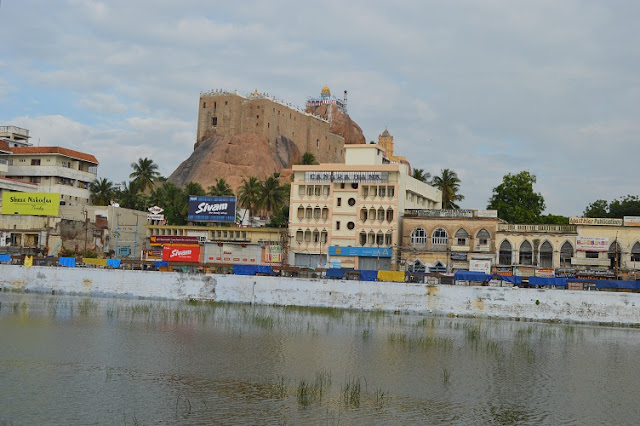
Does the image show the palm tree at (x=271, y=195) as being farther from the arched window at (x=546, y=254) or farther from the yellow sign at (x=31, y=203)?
the arched window at (x=546, y=254)

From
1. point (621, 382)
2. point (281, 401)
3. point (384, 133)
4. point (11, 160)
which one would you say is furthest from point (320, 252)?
point (384, 133)

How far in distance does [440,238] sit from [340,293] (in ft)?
70.7

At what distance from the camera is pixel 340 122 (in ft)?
572

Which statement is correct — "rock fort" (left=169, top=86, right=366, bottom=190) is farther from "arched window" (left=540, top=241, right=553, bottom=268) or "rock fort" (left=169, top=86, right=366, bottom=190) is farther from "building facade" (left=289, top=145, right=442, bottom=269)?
"arched window" (left=540, top=241, right=553, bottom=268)

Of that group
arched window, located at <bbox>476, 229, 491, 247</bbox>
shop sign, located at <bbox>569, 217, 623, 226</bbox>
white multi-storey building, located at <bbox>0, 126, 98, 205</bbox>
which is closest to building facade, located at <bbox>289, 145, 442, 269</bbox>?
arched window, located at <bbox>476, 229, 491, 247</bbox>

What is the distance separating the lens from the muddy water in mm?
25281

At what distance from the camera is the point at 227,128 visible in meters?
146

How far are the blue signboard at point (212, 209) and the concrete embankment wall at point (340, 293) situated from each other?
1022 inches

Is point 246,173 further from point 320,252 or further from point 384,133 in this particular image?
point 320,252

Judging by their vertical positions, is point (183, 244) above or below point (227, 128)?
below

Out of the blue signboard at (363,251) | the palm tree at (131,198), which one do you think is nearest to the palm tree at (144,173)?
the palm tree at (131,198)

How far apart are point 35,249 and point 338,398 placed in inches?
2709

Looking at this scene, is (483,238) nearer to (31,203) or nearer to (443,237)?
(443,237)

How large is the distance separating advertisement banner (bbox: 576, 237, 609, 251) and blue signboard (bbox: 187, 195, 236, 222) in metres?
38.7
